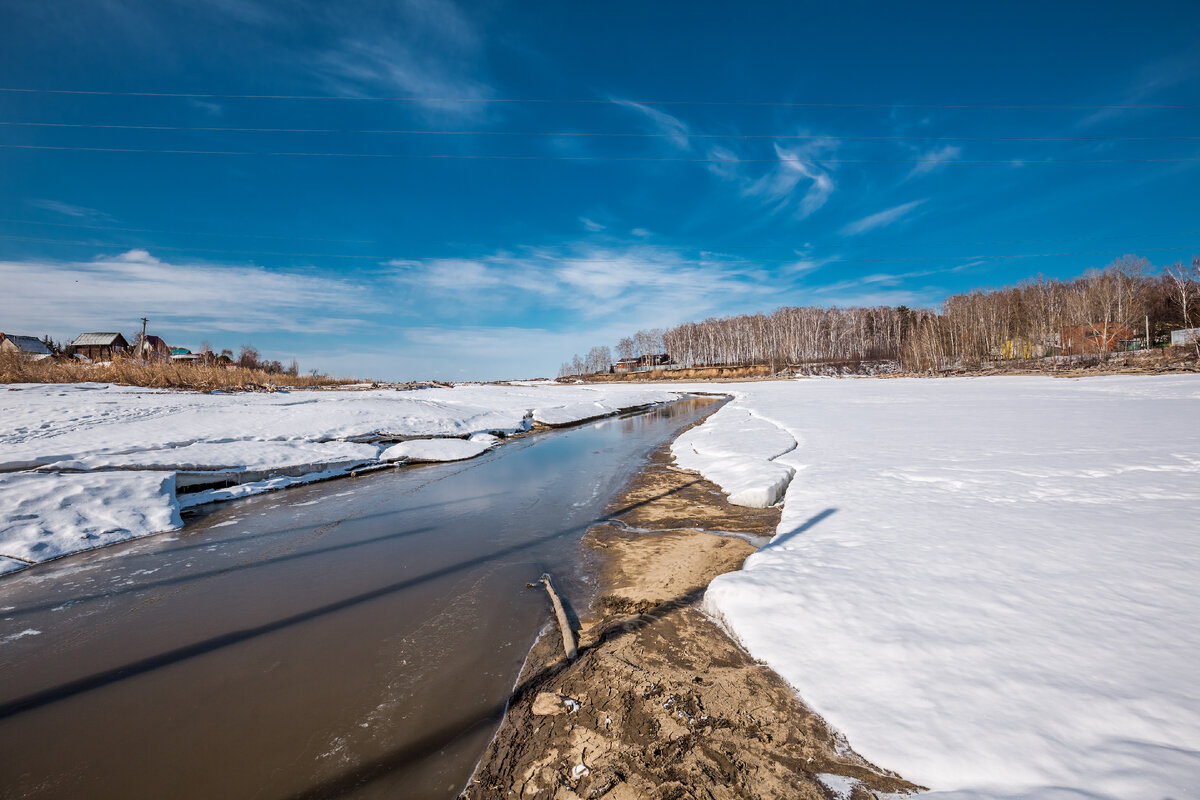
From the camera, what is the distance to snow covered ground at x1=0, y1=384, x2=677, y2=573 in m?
5.55

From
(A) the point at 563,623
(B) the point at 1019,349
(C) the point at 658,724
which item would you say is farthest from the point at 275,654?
(B) the point at 1019,349

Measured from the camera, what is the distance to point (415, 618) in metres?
3.76

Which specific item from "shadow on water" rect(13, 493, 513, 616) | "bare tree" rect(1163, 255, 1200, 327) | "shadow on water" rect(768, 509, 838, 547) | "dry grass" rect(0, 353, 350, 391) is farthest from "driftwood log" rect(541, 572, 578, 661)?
"bare tree" rect(1163, 255, 1200, 327)

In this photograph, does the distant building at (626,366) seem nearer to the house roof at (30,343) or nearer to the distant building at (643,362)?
the distant building at (643,362)

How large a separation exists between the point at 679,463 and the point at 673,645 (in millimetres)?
6782

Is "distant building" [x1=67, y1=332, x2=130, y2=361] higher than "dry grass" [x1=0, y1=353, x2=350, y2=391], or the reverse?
"distant building" [x1=67, y1=332, x2=130, y2=361]

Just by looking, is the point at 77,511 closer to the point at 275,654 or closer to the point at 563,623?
the point at 275,654

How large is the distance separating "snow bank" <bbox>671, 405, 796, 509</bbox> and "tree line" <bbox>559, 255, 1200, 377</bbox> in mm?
39510

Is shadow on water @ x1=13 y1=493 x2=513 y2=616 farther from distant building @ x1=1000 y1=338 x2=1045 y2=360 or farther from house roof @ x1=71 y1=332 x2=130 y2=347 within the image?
distant building @ x1=1000 y1=338 x2=1045 y2=360

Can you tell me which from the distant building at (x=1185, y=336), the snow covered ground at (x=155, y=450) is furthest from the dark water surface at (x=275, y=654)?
the distant building at (x=1185, y=336)

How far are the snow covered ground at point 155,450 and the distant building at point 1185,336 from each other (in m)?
49.6

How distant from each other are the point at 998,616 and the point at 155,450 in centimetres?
1214

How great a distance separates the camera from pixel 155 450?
7.98 metres

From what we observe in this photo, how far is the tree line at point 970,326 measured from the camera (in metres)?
39.8
